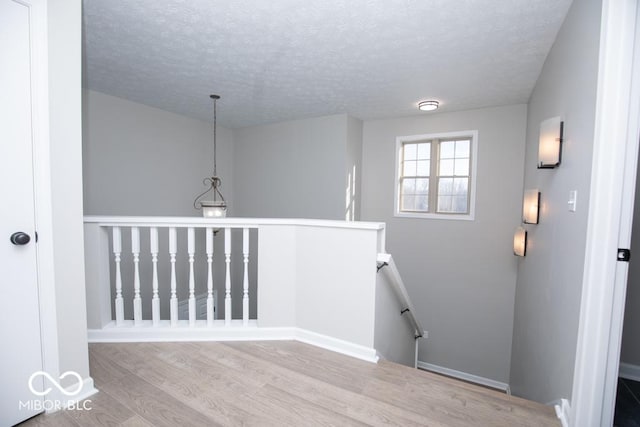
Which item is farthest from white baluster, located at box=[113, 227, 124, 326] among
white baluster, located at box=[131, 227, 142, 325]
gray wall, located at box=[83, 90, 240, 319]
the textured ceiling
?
gray wall, located at box=[83, 90, 240, 319]

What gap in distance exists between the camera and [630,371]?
7.52 feet

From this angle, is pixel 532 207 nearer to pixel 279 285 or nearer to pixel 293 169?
pixel 279 285

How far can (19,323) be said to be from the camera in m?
1.45

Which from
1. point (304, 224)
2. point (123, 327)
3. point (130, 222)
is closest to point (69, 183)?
point (130, 222)

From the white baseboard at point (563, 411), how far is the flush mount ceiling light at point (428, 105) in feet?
11.4

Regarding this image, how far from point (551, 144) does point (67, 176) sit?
317 centimetres

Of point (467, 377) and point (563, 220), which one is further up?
point (563, 220)

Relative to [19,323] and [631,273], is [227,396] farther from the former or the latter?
[631,273]

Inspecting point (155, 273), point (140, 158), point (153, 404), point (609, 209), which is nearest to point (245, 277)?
point (155, 273)

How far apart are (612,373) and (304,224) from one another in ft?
6.34

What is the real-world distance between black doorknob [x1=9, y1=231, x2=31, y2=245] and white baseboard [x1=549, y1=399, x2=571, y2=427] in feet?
9.64

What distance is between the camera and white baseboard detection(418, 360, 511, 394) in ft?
13.7

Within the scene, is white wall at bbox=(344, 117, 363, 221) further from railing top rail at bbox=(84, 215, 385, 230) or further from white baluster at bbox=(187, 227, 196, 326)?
white baluster at bbox=(187, 227, 196, 326)

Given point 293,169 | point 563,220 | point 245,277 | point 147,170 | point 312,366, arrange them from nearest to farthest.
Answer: point 563,220 → point 312,366 → point 245,277 → point 147,170 → point 293,169
